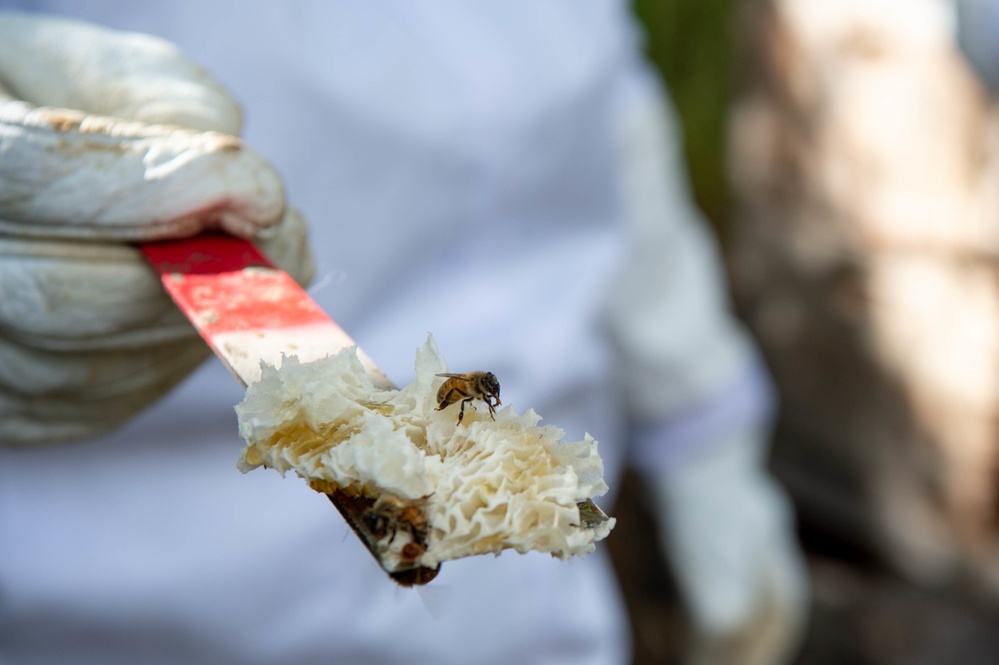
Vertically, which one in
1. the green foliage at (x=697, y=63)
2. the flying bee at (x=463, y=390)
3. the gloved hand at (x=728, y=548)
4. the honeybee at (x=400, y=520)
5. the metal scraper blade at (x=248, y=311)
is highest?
the metal scraper blade at (x=248, y=311)

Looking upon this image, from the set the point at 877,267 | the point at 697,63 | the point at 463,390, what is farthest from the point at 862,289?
the point at 463,390

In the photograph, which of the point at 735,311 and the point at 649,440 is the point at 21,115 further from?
the point at 735,311

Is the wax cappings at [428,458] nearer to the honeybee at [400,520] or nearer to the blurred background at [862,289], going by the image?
the honeybee at [400,520]

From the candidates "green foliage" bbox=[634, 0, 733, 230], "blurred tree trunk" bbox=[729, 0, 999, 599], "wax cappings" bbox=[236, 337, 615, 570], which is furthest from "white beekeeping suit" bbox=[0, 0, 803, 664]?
"green foliage" bbox=[634, 0, 733, 230]

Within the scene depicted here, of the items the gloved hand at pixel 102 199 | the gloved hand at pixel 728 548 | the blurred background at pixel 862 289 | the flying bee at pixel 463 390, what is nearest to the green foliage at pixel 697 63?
the blurred background at pixel 862 289

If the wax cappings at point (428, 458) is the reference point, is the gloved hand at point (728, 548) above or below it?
below
